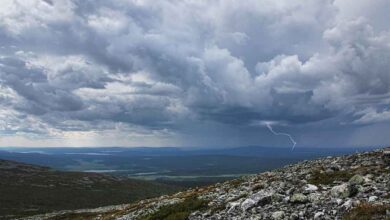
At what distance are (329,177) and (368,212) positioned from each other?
1217 cm

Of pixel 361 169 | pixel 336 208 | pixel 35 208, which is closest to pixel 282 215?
pixel 336 208

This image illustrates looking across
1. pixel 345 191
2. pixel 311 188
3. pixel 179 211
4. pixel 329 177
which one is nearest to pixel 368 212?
pixel 345 191

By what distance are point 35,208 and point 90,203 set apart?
85.8 ft

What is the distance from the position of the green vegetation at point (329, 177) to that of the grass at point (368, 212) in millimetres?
9492

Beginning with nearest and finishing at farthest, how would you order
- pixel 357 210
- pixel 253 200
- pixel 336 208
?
pixel 357 210 < pixel 336 208 < pixel 253 200

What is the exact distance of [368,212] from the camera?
20.2 metres

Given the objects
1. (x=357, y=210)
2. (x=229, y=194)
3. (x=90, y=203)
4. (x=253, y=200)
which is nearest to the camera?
(x=357, y=210)

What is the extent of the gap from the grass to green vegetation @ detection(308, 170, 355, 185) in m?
9.49

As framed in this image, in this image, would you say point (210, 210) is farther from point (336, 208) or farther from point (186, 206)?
point (336, 208)

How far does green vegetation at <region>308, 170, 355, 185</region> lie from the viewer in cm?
3087

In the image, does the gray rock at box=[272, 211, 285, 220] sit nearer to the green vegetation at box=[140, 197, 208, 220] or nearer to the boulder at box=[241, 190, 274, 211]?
the boulder at box=[241, 190, 274, 211]

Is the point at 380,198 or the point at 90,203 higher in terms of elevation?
the point at 380,198

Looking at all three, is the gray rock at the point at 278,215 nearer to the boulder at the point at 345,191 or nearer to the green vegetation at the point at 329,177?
the boulder at the point at 345,191

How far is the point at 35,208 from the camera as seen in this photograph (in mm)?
170125
